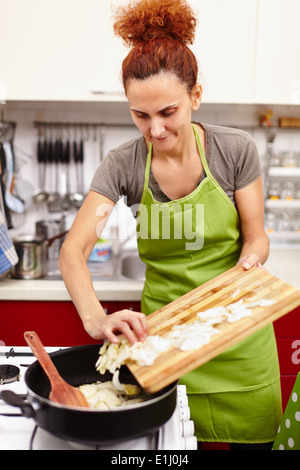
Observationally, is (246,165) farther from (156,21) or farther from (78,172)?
(78,172)

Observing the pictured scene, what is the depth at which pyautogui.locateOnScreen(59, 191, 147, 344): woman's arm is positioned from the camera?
31.7 inches

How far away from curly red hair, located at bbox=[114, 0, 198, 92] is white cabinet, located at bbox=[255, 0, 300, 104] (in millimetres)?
A: 804

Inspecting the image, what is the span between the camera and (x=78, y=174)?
220cm

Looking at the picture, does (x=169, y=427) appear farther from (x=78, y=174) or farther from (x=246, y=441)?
(x=78, y=174)

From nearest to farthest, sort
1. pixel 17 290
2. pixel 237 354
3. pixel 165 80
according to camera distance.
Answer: pixel 165 80
pixel 237 354
pixel 17 290

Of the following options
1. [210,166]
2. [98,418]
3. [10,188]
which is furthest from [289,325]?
[10,188]

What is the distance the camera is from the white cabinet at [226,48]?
174cm

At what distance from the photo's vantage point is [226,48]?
177cm

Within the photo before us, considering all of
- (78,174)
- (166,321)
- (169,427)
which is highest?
(78,174)

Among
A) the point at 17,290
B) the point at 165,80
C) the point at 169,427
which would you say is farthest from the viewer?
the point at 17,290

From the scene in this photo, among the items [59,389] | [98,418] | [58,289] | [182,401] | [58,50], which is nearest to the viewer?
[98,418]

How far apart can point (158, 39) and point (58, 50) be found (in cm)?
88

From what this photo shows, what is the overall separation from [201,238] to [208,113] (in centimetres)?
108

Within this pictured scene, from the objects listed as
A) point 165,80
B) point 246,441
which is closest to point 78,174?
point 165,80
